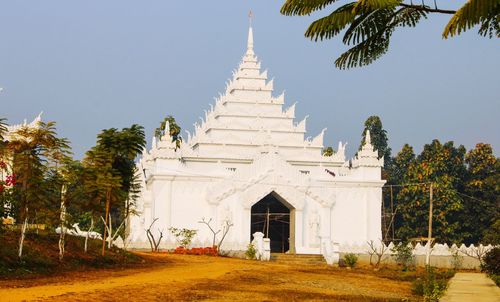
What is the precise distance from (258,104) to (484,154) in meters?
24.1

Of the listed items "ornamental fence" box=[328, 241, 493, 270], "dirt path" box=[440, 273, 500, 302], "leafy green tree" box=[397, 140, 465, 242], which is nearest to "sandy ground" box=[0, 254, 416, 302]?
"dirt path" box=[440, 273, 500, 302]

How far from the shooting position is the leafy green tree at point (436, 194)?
65.9m


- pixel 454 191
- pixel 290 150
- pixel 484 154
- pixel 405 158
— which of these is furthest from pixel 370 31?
pixel 405 158

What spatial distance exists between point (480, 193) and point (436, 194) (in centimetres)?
511

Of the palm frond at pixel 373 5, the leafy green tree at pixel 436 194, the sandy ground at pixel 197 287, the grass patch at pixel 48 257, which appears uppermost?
the leafy green tree at pixel 436 194

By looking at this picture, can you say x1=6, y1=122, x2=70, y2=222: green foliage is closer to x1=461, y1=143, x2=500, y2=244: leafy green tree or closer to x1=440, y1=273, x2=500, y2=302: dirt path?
x1=440, y1=273, x2=500, y2=302: dirt path

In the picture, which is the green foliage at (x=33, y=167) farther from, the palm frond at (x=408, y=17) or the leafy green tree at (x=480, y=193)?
the leafy green tree at (x=480, y=193)

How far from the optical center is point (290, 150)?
5372 centimetres

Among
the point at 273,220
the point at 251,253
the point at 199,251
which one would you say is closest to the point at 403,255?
the point at 251,253

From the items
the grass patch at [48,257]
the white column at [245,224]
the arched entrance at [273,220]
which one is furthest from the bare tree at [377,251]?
the grass patch at [48,257]

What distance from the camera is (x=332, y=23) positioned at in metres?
10.6

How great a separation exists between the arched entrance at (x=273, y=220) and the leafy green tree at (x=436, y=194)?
15.3 meters

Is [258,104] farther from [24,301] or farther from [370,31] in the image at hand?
[370,31]

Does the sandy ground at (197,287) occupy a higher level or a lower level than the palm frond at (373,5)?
lower
